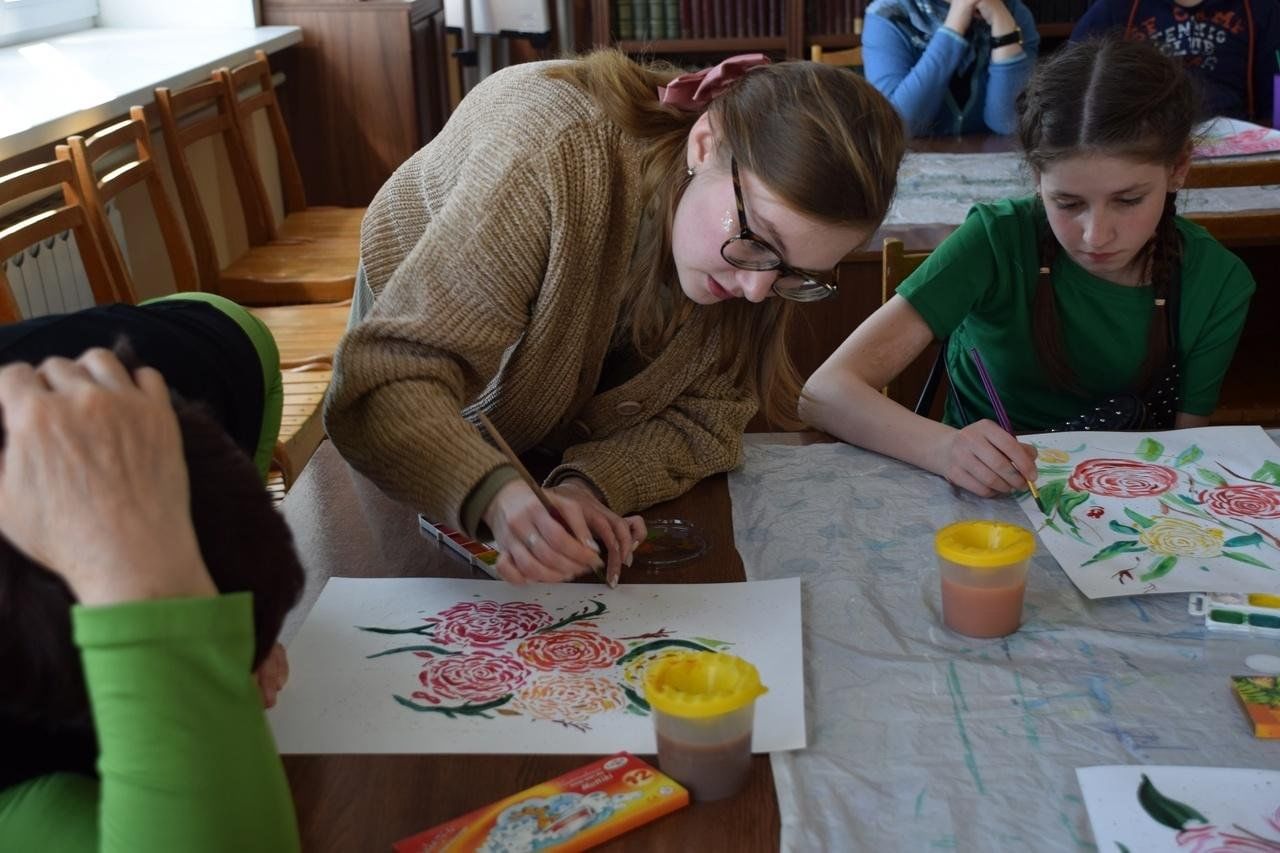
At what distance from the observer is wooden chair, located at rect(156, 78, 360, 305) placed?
3004 mm

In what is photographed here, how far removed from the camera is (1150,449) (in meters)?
1.43

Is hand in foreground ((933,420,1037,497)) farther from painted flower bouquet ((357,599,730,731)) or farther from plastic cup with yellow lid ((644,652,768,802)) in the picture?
plastic cup with yellow lid ((644,652,768,802))

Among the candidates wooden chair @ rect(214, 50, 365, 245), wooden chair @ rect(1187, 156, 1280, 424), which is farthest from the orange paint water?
wooden chair @ rect(214, 50, 365, 245)

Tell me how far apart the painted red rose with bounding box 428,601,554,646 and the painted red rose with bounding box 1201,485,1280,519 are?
2.22 ft

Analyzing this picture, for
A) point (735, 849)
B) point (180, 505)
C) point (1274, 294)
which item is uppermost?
point (180, 505)

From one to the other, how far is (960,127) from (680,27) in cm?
170

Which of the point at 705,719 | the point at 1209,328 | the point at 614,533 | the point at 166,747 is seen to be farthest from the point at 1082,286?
the point at 166,747

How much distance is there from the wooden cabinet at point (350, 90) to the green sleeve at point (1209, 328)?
283 centimetres

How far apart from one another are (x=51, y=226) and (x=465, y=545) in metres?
1.42

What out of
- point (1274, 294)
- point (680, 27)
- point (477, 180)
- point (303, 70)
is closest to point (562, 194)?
point (477, 180)

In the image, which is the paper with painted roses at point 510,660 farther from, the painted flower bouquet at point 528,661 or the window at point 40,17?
the window at point 40,17

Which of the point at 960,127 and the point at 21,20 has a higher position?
the point at 21,20

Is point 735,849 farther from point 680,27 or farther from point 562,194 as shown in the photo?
point 680,27

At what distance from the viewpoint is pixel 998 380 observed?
1.75 metres
